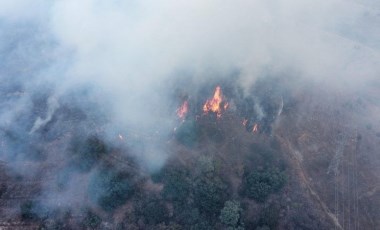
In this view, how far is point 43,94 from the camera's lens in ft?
134

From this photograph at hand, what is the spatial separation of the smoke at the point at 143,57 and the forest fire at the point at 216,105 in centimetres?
294

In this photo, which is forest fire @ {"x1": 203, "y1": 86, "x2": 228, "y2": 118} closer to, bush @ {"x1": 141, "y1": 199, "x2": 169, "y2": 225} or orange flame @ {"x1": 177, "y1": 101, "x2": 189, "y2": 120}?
orange flame @ {"x1": 177, "y1": 101, "x2": 189, "y2": 120}

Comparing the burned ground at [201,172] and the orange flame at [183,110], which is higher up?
the orange flame at [183,110]

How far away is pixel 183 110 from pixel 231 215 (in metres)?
13.0

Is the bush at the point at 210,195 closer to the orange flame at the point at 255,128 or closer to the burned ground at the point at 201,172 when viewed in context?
the burned ground at the point at 201,172

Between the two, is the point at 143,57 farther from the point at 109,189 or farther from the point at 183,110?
the point at 109,189

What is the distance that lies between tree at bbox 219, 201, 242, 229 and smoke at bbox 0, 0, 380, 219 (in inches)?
305

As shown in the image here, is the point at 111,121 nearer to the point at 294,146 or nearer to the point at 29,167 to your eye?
the point at 29,167

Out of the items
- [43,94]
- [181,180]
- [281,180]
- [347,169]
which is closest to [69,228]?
[181,180]

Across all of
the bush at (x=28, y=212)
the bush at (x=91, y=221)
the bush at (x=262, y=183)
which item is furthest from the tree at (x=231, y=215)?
the bush at (x=28, y=212)

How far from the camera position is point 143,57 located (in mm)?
46969

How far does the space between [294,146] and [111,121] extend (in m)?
19.8

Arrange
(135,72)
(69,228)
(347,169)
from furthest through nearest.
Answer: (135,72) → (347,169) → (69,228)

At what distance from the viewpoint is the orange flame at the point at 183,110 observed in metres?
38.8
